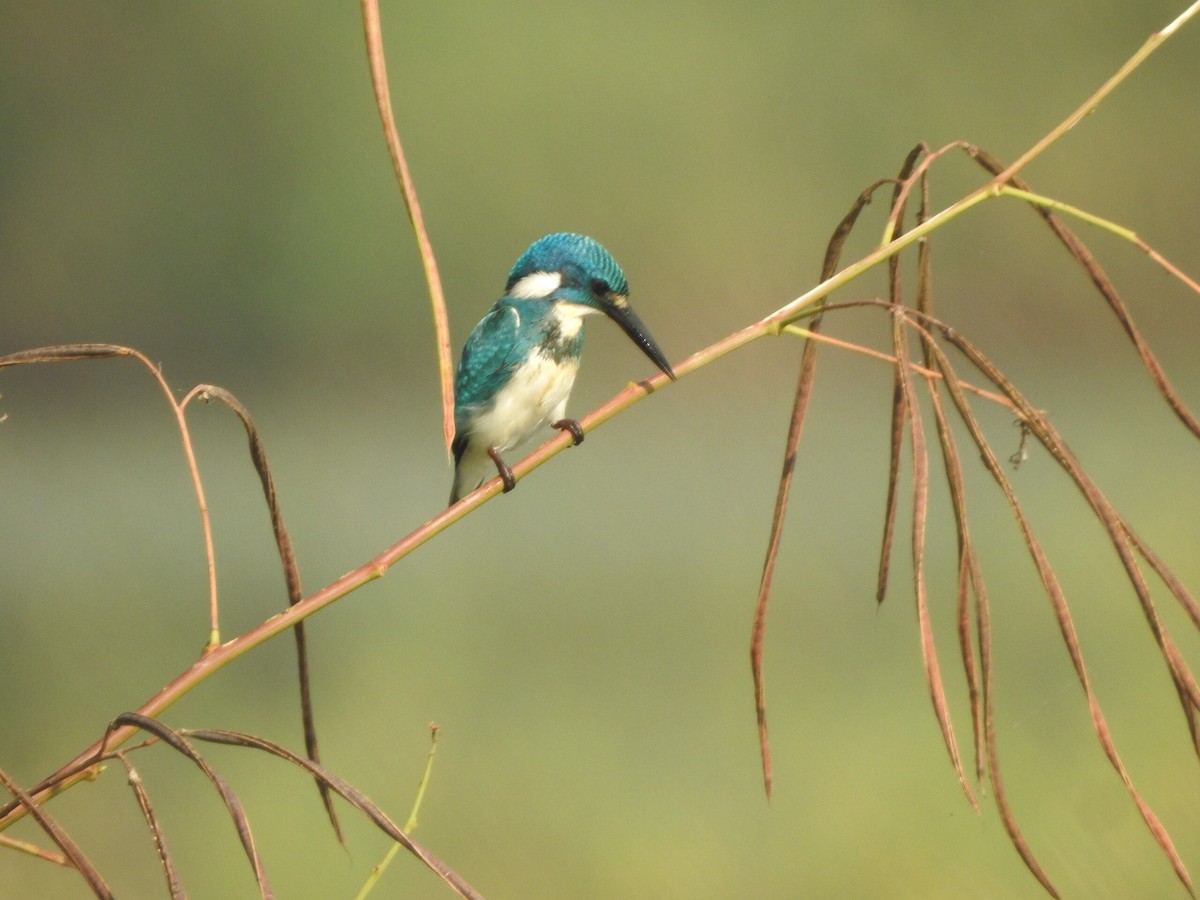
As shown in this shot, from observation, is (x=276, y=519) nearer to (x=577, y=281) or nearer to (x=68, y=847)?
(x=68, y=847)

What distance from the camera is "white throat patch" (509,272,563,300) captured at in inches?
27.3

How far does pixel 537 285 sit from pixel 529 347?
0.04 metres

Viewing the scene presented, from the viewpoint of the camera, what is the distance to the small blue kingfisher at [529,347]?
679 millimetres

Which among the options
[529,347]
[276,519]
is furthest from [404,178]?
[529,347]

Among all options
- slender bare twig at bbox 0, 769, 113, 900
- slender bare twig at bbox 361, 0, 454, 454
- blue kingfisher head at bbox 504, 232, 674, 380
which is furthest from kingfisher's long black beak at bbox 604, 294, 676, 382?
slender bare twig at bbox 0, 769, 113, 900

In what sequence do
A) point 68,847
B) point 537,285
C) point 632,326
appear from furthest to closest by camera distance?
point 537,285, point 632,326, point 68,847

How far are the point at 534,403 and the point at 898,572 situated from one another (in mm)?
1101

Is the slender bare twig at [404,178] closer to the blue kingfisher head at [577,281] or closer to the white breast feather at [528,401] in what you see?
the blue kingfisher head at [577,281]

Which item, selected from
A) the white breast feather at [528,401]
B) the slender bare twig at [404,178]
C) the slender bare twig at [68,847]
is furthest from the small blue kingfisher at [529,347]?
the slender bare twig at [68,847]

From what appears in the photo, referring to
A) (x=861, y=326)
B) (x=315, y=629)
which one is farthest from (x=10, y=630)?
(x=861, y=326)

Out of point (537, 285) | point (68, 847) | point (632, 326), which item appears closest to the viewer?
point (68, 847)

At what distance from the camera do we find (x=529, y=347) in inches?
29.0

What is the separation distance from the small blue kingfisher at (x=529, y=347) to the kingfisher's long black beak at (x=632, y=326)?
0.04 feet

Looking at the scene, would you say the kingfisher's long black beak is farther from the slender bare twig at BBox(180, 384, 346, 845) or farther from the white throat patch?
the slender bare twig at BBox(180, 384, 346, 845)
